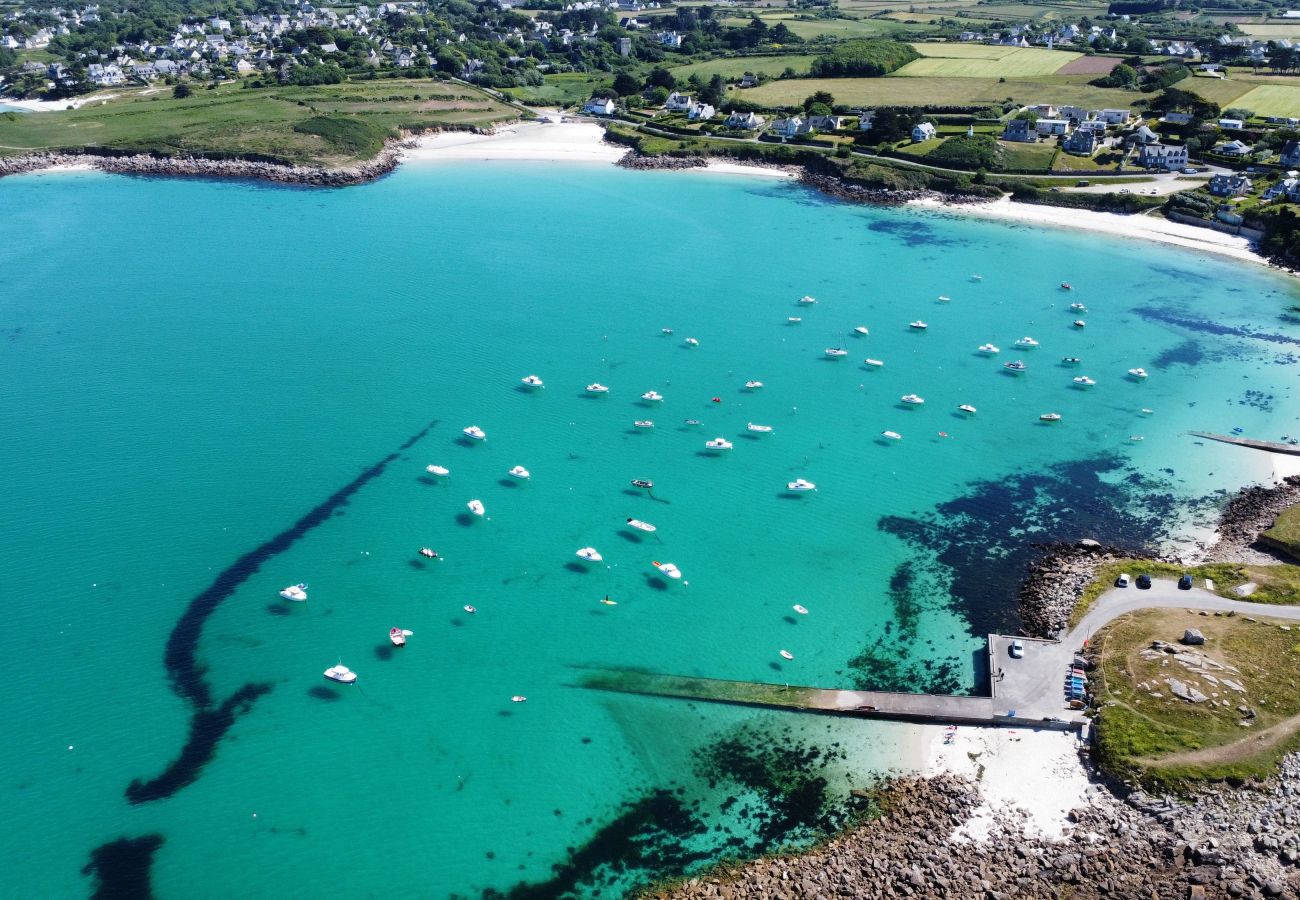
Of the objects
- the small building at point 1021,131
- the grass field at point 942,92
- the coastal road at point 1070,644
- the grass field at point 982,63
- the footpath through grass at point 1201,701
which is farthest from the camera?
the grass field at point 982,63

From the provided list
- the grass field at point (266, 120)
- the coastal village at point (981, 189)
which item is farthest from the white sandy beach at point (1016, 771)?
the grass field at point (266, 120)

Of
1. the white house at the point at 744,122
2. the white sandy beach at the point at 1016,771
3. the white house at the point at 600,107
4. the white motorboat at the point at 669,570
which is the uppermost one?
the white house at the point at 744,122

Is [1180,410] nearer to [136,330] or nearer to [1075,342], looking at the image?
[1075,342]

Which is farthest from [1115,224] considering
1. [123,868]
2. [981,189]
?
[123,868]

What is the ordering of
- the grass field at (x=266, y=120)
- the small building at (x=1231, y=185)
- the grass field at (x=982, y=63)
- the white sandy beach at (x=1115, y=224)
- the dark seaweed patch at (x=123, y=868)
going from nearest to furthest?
the dark seaweed patch at (x=123, y=868) → the white sandy beach at (x=1115, y=224) → the small building at (x=1231, y=185) → the grass field at (x=266, y=120) → the grass field at (x=982, y=63)

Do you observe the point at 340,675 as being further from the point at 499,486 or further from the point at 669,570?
the point at 669,570

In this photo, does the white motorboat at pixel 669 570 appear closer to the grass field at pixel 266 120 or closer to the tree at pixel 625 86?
the grass field at pixel 266 120
